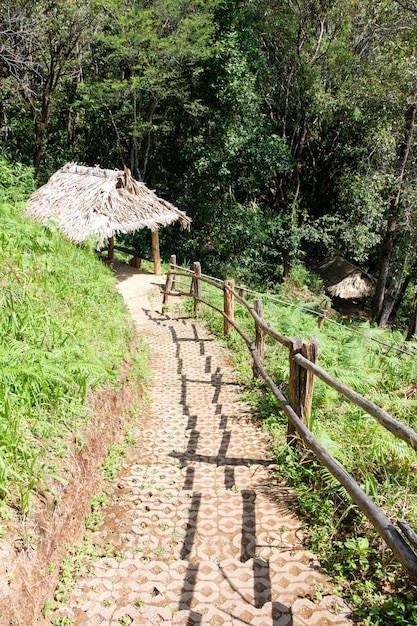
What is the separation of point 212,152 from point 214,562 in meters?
13.7

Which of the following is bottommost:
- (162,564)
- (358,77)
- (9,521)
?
(162,564)

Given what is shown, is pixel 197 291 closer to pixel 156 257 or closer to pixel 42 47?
pixel 156 257

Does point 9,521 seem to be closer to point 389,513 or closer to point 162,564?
point 162,564

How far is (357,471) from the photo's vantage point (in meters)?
3.64

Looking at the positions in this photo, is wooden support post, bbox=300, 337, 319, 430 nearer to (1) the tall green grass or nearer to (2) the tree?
(1) the tall green grass

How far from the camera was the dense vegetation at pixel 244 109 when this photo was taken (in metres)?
12.8

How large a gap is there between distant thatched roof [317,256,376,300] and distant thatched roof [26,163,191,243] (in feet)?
22.4

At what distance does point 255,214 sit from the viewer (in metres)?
15.3

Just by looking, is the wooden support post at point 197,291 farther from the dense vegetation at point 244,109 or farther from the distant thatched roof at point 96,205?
the dense vegetation at point 244,109

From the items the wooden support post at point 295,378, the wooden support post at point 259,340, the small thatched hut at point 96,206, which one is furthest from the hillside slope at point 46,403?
the small thatched hut at point 96,206

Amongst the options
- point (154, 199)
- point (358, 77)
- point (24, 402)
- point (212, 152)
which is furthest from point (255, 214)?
point (24, 402)

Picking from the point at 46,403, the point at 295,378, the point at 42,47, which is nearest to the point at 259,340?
the point at 295,378

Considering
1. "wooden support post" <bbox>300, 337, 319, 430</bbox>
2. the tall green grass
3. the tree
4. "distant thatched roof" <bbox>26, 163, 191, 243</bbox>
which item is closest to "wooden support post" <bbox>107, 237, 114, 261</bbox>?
"distant thatched roof" <bbox>26, 163, 191, 243</bbox>

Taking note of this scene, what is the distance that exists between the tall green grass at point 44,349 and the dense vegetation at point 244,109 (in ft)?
29.3
